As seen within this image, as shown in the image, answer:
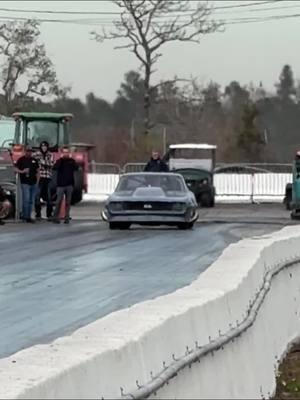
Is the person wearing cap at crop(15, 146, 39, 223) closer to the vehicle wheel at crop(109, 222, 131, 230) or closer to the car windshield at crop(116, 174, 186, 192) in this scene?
the car windshield at crop(116, 174, 186, 192)

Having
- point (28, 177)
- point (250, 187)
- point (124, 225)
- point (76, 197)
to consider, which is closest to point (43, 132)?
point (76, 197)

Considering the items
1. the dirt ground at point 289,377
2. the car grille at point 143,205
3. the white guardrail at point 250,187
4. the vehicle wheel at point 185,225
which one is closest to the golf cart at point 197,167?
the white guardrail at point 250,187

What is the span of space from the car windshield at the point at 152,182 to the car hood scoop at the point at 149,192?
245 mm

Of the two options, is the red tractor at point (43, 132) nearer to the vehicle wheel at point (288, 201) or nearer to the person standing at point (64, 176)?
the vehicle wheel at point (288, 201)

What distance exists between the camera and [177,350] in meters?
7.23

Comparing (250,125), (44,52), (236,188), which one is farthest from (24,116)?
(250,125)

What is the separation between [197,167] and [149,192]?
61.8 feet

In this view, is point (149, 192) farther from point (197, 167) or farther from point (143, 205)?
point (197, 167)

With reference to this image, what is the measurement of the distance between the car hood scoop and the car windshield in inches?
9.7

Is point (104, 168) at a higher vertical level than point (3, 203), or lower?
higher

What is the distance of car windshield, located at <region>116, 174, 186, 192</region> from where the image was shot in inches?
1193

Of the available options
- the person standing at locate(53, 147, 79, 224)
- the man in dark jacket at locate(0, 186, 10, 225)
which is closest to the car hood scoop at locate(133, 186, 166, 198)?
the person standing at locate(53, 147, 79, 224)

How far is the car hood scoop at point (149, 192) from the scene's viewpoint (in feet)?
96.6

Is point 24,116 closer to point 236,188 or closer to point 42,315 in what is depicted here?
point 236,188
